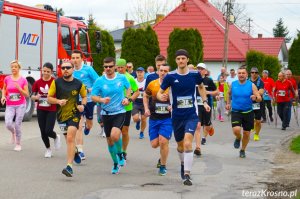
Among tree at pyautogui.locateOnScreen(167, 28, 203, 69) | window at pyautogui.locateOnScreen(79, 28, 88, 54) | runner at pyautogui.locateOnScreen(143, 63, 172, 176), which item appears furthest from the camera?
tree at pyautogui.locateOnScreen(167, 28, 203, 69)

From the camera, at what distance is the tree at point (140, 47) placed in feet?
129

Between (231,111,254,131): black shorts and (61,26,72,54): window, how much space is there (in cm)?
1115

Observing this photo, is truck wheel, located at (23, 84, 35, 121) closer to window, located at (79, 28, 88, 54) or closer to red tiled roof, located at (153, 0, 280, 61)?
window, located at (79, 28, 88, 54)

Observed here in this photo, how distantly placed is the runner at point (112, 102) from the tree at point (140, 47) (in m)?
28.7

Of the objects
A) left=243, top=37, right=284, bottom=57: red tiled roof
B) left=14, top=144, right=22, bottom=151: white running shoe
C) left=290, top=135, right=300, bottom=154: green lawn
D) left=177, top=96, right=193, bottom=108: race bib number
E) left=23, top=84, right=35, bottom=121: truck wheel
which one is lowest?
left=290, top=135, right=300, bottom=154: green lawn

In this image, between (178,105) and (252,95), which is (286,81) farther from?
Result: (178,105)

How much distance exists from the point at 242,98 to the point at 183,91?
12.3 feet

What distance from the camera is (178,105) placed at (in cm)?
984

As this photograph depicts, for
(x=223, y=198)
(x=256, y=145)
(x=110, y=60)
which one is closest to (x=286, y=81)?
(x=256, y=145)

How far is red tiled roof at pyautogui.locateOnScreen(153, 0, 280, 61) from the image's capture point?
57750mm

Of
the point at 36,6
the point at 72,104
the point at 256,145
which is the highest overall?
the point at 36,6

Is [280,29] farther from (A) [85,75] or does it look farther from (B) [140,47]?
(A) [85,75]

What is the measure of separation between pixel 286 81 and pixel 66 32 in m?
7.87

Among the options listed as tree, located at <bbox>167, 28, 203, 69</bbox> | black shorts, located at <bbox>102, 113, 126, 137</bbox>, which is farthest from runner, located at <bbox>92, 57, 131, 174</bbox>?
tree, located at <bbox>167, 28, 203, 69</bbox>
